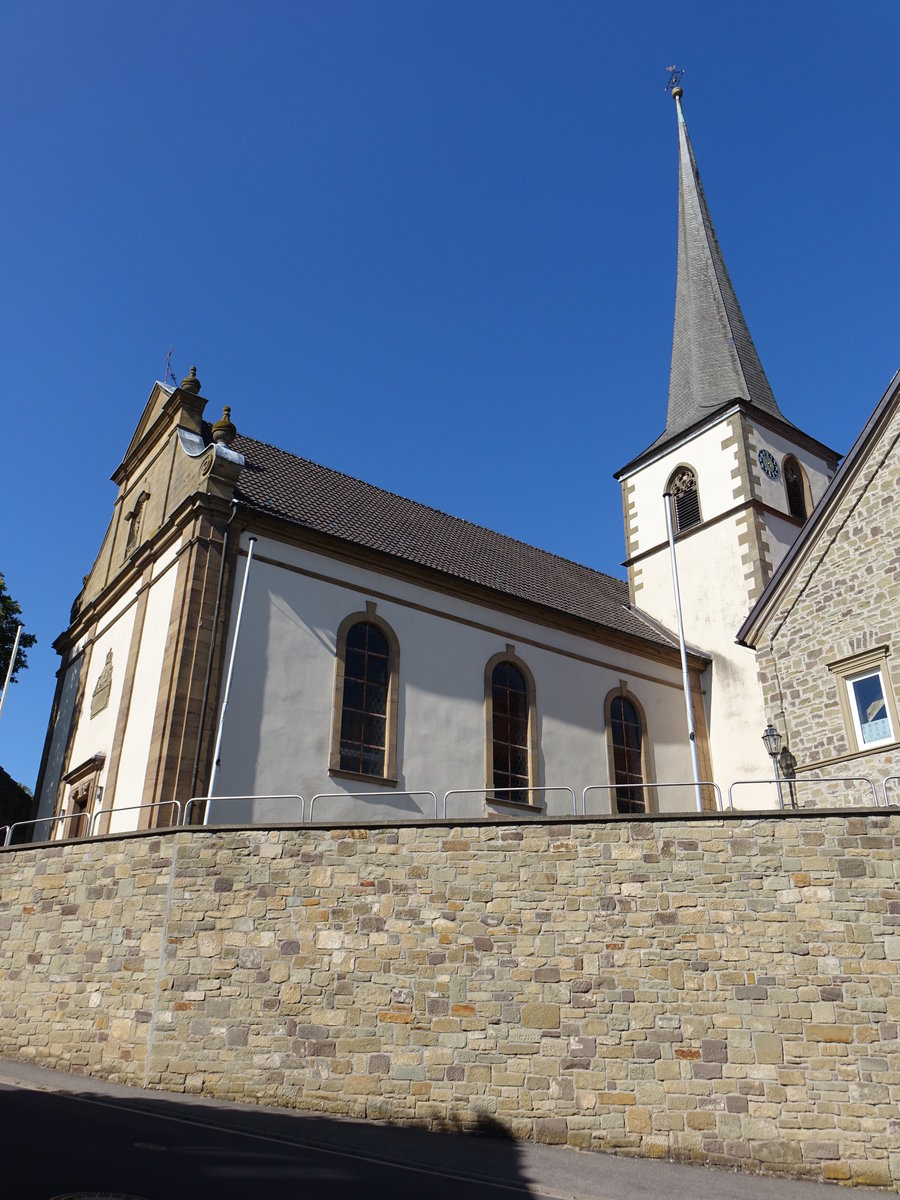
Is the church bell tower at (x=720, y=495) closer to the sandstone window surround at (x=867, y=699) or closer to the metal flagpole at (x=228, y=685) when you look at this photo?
the sandstone window surround at (x=867, y=699)

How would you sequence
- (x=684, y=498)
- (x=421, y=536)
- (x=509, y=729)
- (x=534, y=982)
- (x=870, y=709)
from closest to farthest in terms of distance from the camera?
(x=534, y=982) → (x=870, y=709) → (x=509, y=729) → (x=421, y=536) → (x=684, y=498)

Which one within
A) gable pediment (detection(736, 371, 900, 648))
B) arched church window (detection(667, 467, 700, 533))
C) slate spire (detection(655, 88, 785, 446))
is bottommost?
gable pediment (detection(736, 371, 900, 648))

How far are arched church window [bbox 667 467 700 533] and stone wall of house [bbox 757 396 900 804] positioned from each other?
9.55 metres

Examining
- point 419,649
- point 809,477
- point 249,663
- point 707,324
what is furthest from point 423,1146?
point 707,324

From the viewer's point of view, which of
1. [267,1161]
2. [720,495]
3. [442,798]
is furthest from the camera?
[720,495]

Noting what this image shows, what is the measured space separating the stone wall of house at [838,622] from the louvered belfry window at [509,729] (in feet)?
16.8

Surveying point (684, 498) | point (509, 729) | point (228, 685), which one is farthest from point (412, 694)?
point (684, 498)

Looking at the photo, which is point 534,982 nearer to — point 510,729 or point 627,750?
point 510,729

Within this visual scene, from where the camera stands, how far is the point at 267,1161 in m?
8.94

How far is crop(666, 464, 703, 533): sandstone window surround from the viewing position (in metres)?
27.5

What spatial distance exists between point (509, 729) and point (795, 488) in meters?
13.0

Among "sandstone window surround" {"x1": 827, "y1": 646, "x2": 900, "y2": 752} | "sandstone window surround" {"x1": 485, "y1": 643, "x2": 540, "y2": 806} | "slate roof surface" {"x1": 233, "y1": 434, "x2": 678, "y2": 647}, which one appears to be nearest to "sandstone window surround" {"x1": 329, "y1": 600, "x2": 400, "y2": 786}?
"slate roof surface" {"x1": 233, "y1": 434, "x2": 678, "y2": 647}

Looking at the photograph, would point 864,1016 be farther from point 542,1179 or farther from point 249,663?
point 249,663

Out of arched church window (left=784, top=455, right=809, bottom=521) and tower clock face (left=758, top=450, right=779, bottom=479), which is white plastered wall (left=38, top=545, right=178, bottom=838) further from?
arched church window (left=784, top=455, right=809, bottom=521)
